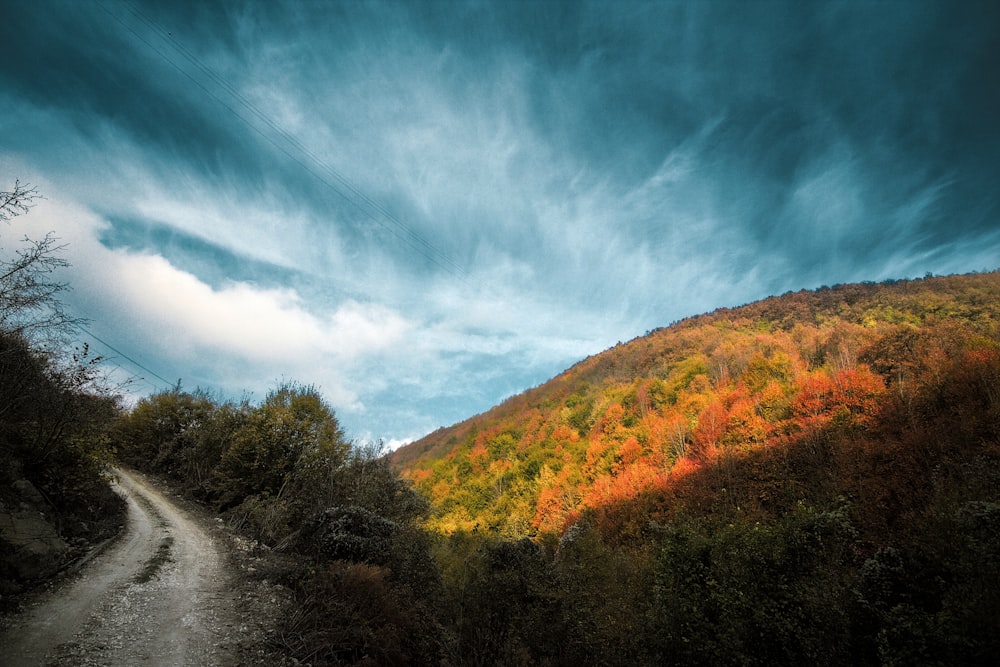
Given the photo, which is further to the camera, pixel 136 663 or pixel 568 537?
pixel 568 537

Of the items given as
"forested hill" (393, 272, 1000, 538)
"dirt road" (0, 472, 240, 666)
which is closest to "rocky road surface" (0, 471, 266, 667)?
"dirt road" (0, 472, 240, 666)

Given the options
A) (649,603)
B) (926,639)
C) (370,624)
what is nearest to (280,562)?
(370,624)

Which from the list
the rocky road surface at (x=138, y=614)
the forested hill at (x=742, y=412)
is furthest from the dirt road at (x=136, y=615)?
the forested hill at (x=742, y=412)

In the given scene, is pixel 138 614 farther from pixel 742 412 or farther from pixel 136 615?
pixel 742 412

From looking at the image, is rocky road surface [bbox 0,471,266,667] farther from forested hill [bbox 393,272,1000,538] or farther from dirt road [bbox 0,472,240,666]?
forested hill [bbox 393,272,1000,538]

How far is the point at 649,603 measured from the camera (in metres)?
15.5

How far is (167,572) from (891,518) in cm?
3831

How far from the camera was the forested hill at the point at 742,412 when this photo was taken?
107 ft

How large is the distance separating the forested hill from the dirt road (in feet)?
92.4

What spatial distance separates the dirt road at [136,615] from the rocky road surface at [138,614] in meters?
0.01

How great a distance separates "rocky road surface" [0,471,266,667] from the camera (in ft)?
20.9

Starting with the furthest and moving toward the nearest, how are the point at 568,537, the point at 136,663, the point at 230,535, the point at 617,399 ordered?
1. the point at 617,399
2. the point at 568,537
3. the point at 230,535
4. the point at 136,663

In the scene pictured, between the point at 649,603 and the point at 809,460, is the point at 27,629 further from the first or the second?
the point at 809,460

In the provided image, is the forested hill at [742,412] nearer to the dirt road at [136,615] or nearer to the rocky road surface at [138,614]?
the rocky road surface at [138,614]
